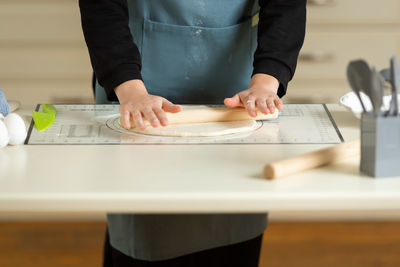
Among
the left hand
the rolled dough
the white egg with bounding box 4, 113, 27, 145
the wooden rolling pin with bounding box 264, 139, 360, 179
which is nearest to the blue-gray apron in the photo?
the left hand

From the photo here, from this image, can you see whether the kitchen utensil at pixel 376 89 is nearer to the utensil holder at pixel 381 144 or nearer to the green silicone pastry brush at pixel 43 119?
the utensil holder at pixel 381 144

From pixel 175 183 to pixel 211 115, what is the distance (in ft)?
1.00

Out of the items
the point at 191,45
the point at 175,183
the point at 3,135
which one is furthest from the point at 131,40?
the point at 175,183

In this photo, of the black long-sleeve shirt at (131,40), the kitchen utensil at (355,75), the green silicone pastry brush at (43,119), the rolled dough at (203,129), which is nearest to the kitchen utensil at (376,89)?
the kitchen utensil at (355,75)

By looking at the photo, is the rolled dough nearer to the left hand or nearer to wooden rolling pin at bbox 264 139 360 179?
the left hand

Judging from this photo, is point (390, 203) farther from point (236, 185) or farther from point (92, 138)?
point (92, 138)

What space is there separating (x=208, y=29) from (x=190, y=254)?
1.56ft

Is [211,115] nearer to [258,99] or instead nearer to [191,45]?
[258,99]

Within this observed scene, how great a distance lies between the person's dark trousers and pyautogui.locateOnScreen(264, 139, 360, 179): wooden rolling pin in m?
0.42

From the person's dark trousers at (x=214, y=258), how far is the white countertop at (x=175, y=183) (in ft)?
1.07

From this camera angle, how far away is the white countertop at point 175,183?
0.76 meters

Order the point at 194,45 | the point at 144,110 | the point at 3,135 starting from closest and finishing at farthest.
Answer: the point at 3,135 → the point at 144,110 → the point at 194,45

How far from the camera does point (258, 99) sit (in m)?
1.12

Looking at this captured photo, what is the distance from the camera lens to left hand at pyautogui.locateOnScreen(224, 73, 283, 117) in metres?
1.10
